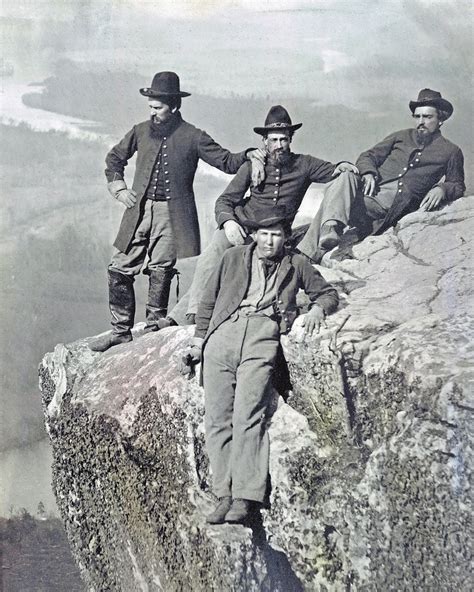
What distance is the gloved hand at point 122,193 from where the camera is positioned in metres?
6.46

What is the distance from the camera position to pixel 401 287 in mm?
5734

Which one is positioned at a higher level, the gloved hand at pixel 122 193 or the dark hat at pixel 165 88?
the dark hat at pixel 165 88

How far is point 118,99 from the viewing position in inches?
270

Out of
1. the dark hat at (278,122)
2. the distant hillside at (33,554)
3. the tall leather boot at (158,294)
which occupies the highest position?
the dark hat at (278,122)

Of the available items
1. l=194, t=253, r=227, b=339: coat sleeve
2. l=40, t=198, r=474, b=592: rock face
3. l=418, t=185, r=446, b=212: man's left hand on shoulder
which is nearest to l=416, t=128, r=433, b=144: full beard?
l=418, t=185, r=446, b=212: man's left hand on shoulder

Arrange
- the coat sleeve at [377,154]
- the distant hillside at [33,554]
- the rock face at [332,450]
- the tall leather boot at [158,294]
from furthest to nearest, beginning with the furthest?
1. the distant hillside at [33,554]
2. the tall leather boot at [158,294]
3. the coat sleeve at [377,154]
4. the rock face at [332,450]

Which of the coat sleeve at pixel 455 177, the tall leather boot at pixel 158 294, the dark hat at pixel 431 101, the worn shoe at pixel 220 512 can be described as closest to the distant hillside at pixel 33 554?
the tall leather boot at pixel 158 294

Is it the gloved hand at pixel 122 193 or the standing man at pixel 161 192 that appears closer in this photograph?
the standing man at pixel 161 192

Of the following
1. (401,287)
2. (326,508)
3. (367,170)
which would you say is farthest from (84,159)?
(326,508)

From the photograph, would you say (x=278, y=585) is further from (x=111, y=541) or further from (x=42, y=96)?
(x=42, y=96)

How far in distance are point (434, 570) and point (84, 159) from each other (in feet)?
12.0

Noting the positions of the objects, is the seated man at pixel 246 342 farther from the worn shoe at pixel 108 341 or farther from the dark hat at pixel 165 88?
the dark hat at pixel 165 88

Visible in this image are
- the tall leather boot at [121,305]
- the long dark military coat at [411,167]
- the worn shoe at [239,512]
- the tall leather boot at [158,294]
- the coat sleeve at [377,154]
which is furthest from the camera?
the tall leather boot at [121,305]

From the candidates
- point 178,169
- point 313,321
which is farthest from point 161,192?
point 313,321
